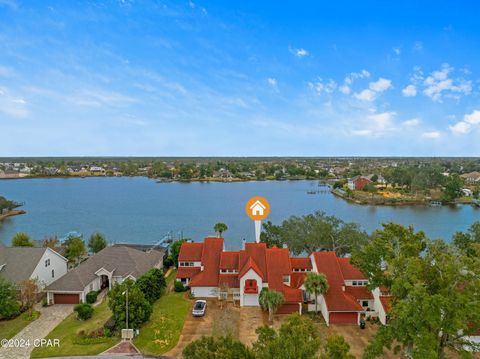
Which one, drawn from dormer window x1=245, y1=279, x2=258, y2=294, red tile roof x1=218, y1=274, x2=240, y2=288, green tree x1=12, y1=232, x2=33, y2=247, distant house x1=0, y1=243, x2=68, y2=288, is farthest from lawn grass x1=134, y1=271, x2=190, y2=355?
green tree x1=12, y1=232, x2=33, y2=247

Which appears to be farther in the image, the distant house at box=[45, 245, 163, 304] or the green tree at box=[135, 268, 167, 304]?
the distant house at box=[45, 245, 163, 304]

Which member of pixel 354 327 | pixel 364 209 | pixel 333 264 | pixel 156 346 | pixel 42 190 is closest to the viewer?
pixel 156 346

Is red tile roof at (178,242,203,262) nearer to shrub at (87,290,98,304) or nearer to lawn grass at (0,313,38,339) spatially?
shrub at (87,290,98,304)

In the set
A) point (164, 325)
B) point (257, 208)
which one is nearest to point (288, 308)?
point (164, 325)

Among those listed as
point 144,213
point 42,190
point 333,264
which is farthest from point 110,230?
point 42,190

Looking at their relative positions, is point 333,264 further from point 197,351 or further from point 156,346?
point 197,351

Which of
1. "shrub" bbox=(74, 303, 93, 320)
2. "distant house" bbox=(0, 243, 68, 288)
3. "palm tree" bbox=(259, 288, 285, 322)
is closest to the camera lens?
"palm tree" bbox=(259, 288, 285, 322)
